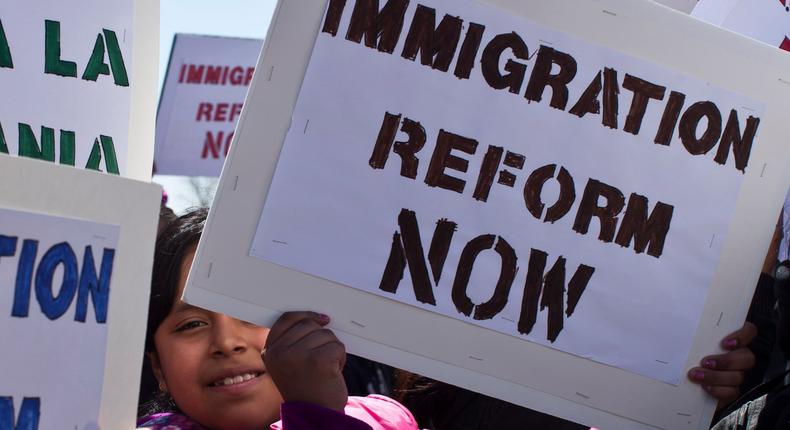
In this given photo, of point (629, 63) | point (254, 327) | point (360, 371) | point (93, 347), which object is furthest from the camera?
point (360, 371)

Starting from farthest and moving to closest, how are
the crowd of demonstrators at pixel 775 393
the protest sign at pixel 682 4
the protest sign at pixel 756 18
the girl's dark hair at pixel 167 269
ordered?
1. the protest sign at pixel 682 4
2. the protest sign at pixel 756 18
3. the girl's dark hair at pixel 167 269
4. the crowd of demonstrators at pixel 775 393

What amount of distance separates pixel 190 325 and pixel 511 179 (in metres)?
0.78

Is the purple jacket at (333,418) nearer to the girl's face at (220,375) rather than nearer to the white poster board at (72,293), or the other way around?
the girl's face at (220,375)

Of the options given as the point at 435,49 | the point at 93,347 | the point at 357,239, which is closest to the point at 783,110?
the point at 435,49

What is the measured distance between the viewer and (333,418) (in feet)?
6.06

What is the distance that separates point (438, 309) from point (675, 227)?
1.64 ft

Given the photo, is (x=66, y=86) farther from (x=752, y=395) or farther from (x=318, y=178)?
(x=752, y=395)

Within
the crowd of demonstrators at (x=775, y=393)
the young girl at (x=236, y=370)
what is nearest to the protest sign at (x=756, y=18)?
the crowd of demonstrators at (x=775, y=393)

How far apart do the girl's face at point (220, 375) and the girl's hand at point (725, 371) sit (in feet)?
2.87

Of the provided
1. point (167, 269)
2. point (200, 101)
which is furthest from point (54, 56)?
point (200, 101)

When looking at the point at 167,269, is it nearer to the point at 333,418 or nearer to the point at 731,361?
the point at 333,418

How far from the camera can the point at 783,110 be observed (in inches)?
82.3

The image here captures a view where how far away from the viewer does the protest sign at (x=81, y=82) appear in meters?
2.20

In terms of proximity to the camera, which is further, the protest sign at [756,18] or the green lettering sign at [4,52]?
the protest sign at [756,18]
